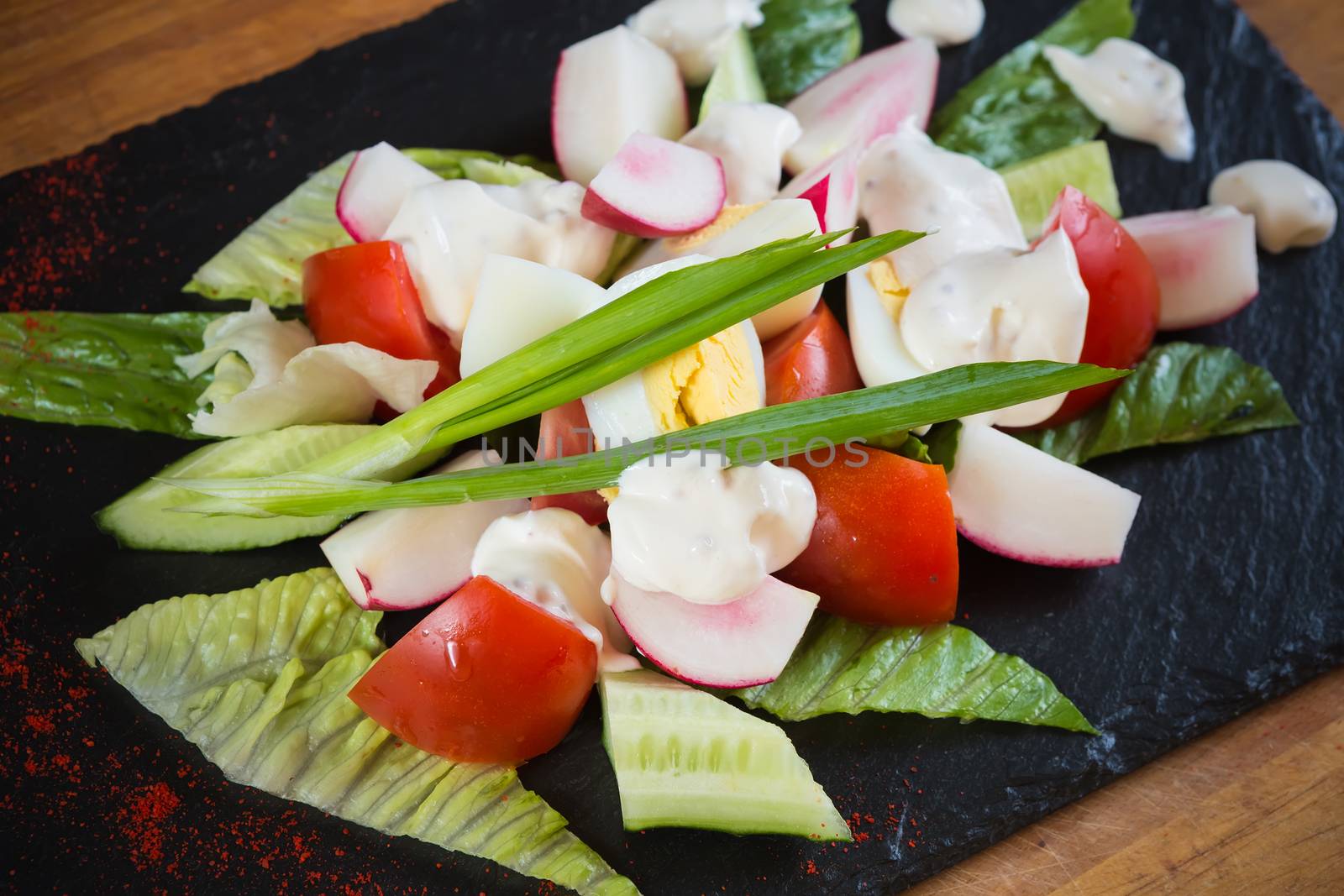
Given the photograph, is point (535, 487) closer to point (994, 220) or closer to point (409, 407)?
point (409, 407)

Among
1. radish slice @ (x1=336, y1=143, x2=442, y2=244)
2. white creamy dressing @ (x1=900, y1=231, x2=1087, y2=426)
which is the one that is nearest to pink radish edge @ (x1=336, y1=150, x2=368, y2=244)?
radish slice @ (x1=336, y1=143, x2=442, y2=244)

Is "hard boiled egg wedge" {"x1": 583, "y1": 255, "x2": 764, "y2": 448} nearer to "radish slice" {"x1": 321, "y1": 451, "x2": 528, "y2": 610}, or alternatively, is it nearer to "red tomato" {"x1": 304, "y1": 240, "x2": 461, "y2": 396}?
"radish slice" {"x1": 321, "y1": 451, "x2": 528, "y2": 610}

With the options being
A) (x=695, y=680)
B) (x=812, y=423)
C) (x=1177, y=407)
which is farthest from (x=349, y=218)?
(x=1177, y=407)

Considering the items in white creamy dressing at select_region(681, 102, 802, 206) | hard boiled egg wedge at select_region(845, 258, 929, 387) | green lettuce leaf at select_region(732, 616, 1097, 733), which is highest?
white creamy dressing at select_region(681, 102, 802, 206)

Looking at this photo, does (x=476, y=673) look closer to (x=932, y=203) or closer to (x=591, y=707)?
(x=591, y=707)

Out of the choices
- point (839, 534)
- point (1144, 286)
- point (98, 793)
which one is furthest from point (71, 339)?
point (1144, 286)

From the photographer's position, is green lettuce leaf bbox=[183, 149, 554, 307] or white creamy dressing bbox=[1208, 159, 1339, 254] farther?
white creamy dressing bbox=[1208, 159, 1339, 254]

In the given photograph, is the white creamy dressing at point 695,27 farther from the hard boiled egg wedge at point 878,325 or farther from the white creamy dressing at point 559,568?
the white creamy dressing at point 559,568
